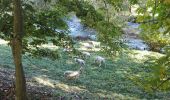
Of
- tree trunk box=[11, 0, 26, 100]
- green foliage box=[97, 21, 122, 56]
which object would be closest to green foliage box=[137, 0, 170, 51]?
green foliage box=[97, 21, 122, 56]

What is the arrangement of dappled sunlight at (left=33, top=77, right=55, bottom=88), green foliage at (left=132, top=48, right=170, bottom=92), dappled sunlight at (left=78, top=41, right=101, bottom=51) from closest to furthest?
green foliage at (left=132, top=48, right=170, bottom=92)
dappled sunlight at (left=33, top=77, right=55, bottom=88)
dappled sunlight at (left=78, top=41, right=101, bottom=51)

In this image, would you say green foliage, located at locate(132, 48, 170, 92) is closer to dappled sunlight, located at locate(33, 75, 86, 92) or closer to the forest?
the forest

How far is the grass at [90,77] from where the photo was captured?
12586 millimetres

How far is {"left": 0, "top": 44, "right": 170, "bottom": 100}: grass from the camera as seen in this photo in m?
12.6

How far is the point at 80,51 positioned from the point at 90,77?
397 centimetres

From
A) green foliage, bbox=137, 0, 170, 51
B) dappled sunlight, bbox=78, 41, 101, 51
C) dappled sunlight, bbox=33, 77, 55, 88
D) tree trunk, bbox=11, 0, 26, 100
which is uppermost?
green foliage, bbox=137, 0, 170, 51

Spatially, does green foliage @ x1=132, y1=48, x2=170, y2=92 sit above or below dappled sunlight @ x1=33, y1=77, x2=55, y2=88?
above

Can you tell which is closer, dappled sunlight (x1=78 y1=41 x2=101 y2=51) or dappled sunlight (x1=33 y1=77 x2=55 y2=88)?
dappled sunlight (x1=33 y1=77 x2=55 y2=88)

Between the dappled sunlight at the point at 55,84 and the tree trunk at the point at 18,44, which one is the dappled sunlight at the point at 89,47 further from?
the tree trunk at the point at 18,44

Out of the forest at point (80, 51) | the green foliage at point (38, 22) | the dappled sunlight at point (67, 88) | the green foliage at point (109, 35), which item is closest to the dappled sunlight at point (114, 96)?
the forest at point (80, 51)

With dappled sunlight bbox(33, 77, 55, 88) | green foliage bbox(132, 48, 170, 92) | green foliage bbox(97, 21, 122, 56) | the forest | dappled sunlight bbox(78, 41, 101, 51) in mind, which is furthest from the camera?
dappled sunlight bbox(78, 41, 101, 51)

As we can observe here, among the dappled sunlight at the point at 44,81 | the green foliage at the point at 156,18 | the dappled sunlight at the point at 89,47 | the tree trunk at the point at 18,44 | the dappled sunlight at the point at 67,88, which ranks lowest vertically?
the dappled sunlight at the point at 89,47

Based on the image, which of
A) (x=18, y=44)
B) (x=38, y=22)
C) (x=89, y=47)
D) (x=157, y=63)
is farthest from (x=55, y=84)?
(x=89, y=47)

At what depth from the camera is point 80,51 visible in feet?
38.1
